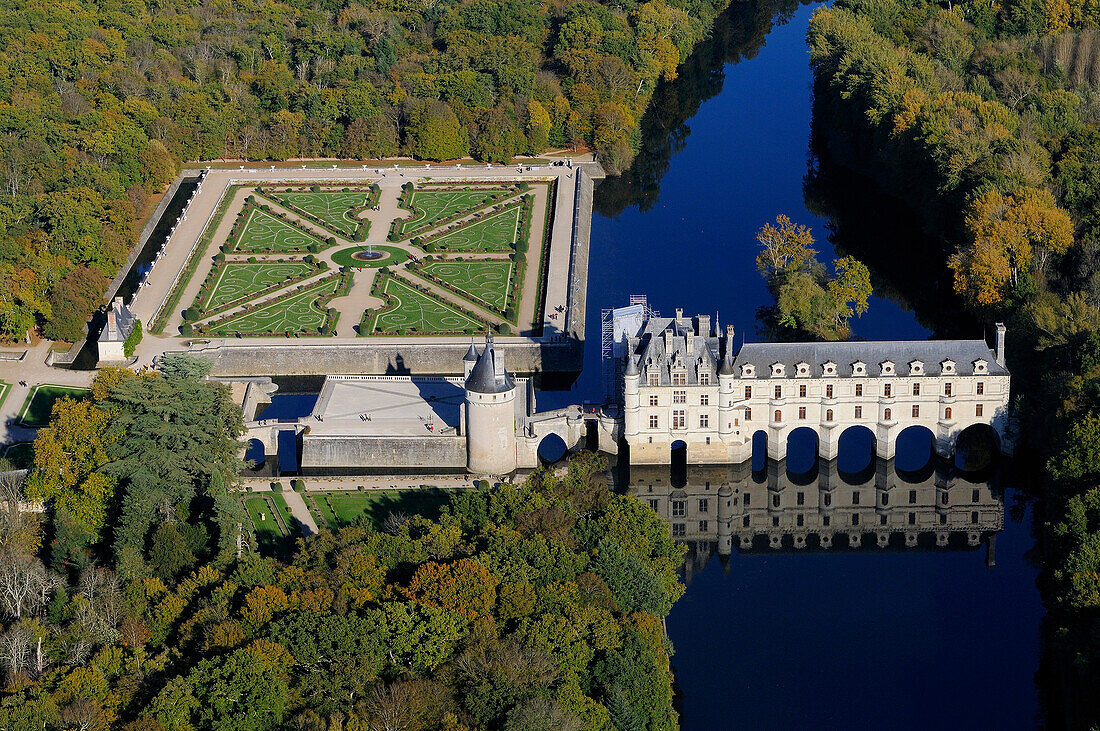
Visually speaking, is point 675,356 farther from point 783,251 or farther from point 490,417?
point 783,251

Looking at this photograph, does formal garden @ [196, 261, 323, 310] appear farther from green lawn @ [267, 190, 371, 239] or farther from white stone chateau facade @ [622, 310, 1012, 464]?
white stone chateau facade @ [622, 310, 1012, 464]

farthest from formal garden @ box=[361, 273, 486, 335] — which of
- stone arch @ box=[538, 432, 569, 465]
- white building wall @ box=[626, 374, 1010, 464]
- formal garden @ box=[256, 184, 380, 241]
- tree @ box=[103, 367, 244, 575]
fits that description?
white building wall @ box=[626, 374, 1010, 464]

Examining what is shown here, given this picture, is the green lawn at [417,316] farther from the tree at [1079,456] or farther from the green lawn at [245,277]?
the tree at [1079,456]

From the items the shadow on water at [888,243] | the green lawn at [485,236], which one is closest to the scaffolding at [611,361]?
the shadow on water at [888,243]

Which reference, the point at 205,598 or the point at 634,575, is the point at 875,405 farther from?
the point at 205,598

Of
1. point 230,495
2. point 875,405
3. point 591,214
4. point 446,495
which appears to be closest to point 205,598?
point 230,495

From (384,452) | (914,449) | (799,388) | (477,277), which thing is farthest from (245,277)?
(914,449)
